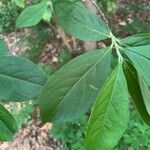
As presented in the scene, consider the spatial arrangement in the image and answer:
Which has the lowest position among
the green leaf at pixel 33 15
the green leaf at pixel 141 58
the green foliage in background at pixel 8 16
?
the green foliage in background at pixel 8 16

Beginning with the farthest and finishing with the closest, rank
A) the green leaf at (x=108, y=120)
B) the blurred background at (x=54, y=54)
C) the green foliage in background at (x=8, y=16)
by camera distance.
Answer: the green foliage in background at (x=8, y=16), the blurred background at (x=54, y=54), the green leaf at (x=108, y=120)

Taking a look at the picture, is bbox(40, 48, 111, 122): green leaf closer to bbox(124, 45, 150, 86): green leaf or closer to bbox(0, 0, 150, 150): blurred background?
bbox(124, 45, 150, 86): green leaf

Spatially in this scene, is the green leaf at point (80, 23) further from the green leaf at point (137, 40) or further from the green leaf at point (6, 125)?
the green leaf at point (6, 125)

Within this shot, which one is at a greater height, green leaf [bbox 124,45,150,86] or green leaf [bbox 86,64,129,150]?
green leaf [bbox 124,45,150,86]

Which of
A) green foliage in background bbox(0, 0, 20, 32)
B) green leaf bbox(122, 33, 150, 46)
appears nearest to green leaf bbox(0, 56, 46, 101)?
green leaf bbox(122, 33, 150, 46)

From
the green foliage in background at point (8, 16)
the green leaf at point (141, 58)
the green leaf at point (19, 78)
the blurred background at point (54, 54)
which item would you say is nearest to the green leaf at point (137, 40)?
the green leaf at point (141, 58)

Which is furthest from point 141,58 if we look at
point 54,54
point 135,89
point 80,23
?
point 54,54

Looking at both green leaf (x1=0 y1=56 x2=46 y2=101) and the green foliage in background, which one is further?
the green foliage in background
